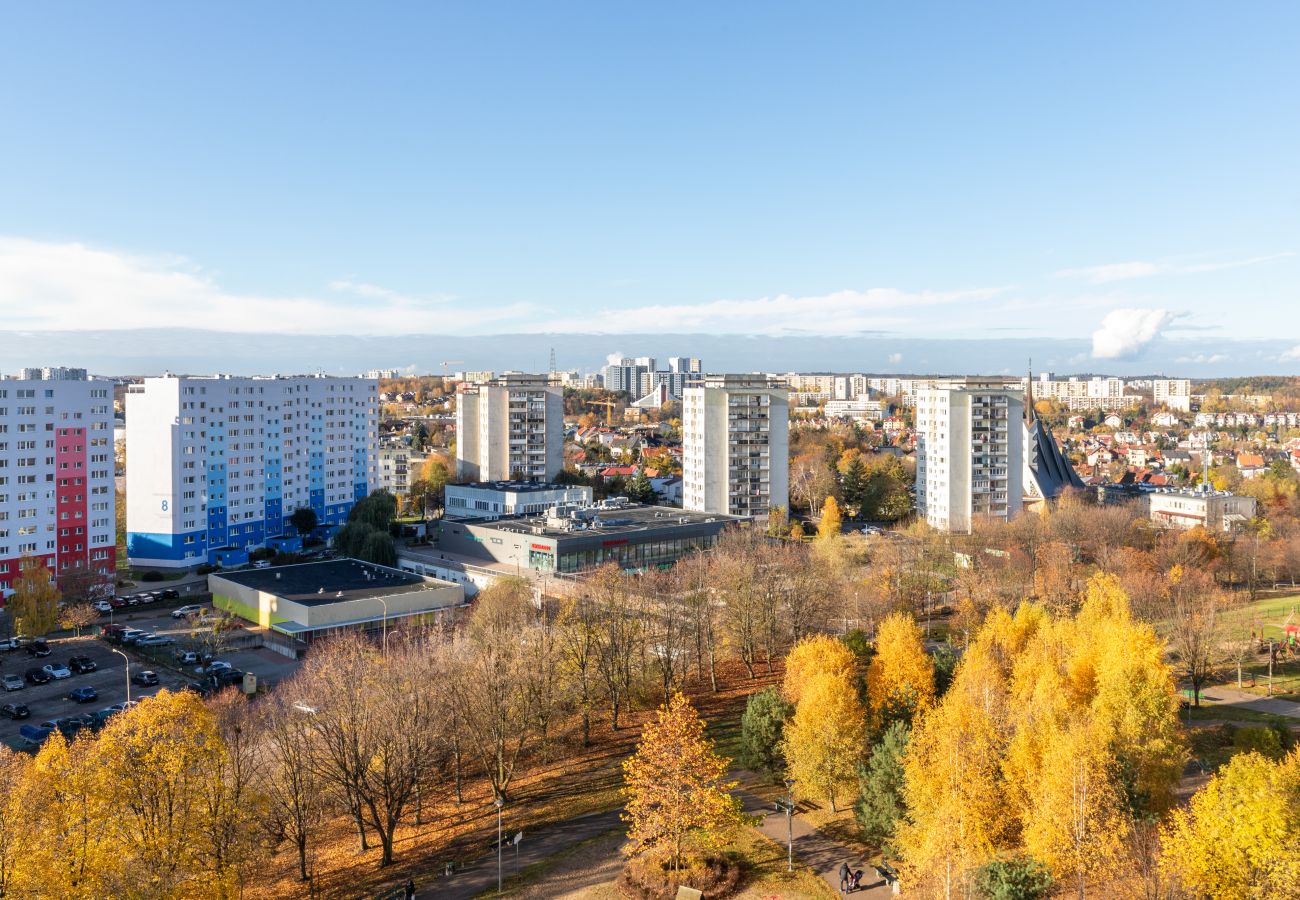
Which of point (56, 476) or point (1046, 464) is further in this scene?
point (1046, 464)

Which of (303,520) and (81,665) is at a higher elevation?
(303,520)

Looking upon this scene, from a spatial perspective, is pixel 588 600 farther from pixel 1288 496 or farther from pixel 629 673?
pixel 1288 496

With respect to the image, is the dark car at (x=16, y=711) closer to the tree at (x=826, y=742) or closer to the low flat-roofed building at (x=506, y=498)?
the tree at (x=826, y=742)

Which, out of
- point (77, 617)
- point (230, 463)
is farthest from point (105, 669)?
point (230, 463)

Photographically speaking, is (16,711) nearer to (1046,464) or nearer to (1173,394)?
(1046,464)

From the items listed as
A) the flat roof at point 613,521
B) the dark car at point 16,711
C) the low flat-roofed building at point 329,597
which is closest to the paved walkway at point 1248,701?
the flat roof at point 613,521

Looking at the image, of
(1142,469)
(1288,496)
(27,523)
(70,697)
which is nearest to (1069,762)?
(70,697)

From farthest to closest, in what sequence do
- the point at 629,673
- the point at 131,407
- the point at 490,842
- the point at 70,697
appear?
the point at 131,407
the point at 70,697
the point at 629,673
the point at 490,842
